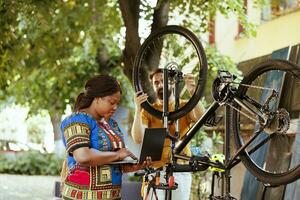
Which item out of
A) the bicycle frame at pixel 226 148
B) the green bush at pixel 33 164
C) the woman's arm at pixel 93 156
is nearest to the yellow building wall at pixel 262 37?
the bicycle frame at pixel 226 148

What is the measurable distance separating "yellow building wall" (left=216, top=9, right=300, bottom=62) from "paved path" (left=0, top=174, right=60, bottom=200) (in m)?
5.26

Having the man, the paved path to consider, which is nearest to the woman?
the man

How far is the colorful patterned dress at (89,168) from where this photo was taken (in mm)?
3027

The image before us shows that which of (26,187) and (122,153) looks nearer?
(122,153)

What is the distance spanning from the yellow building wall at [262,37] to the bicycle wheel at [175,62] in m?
5.55

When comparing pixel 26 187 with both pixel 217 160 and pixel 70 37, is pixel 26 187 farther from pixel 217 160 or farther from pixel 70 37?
pixel 217 160

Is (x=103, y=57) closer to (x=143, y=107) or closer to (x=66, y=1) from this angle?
(x=66, y=1)

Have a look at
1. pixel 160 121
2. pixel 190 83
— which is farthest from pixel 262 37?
pixel 190 83

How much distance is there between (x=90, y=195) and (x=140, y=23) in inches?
148

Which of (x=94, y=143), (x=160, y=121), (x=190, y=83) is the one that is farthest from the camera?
(x=160, y=121)

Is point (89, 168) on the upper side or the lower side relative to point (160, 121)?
lower

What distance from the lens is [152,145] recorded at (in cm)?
298

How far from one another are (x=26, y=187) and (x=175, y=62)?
426 inches

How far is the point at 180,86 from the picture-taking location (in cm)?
356
